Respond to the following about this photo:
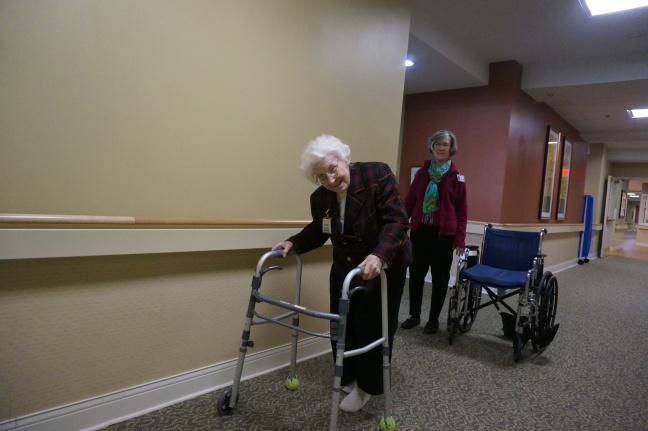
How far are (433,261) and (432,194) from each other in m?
0.49

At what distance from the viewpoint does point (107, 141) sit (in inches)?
52.2

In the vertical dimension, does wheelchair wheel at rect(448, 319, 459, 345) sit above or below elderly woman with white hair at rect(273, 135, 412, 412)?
below

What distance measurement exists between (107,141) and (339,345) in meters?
1.10

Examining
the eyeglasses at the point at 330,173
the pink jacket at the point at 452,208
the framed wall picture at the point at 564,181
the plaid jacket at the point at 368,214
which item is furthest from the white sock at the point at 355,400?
the framed wall picture at the point at 564,181

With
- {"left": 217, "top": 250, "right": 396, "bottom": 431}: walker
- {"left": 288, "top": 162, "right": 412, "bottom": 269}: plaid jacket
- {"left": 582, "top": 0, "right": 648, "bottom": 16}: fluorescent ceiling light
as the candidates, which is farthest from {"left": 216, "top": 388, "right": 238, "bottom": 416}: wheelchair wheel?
{"left": 582, "top": 0, "right": 648, "bottom": 16}: fluorescent ceiling light

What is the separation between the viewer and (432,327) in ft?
9.03

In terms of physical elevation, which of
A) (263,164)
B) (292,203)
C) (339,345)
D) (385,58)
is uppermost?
(385,58)

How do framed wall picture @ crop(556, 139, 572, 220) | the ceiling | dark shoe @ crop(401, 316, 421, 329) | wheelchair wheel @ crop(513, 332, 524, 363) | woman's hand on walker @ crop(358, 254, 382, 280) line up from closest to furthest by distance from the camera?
1. woman's hand on walker @ crop(358, 254, 382, 280)
2. wheelchair wheel @ crop(513, 332, 524, 363)
3. dark shoe @ crop(401, 316, 421, 329)
4. the ceiling
5. framed wall picture @ crop(556, 139, 572, 220)

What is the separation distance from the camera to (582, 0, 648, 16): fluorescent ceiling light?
9.55 feet

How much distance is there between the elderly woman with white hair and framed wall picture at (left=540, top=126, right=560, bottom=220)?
4814 millimetres

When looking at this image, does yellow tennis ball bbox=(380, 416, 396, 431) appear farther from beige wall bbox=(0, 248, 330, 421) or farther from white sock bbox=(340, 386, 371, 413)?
beige wall bbox=(0, 248, 330, 421)

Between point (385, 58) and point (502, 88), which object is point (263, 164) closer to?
point (385, 58)

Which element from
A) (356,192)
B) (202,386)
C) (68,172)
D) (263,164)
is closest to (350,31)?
(263,164)

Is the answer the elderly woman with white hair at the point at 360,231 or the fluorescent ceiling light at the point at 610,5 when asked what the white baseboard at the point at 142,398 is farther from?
the fluorescent ceiling light at the point at 610,5
